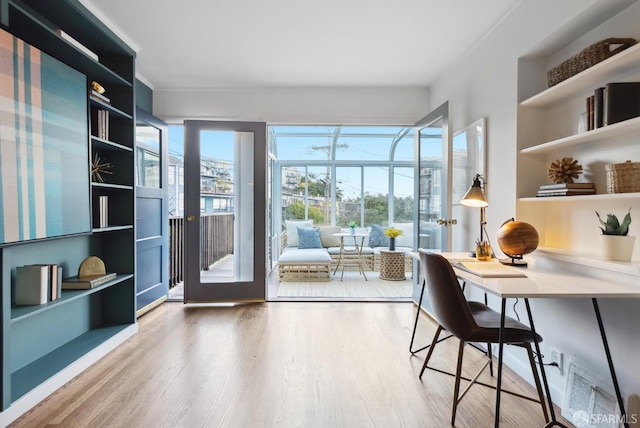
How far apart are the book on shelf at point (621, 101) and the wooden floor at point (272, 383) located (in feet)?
5.13

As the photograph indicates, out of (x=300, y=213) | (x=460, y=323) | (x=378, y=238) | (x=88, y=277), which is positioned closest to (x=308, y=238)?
(x=300, y=213)

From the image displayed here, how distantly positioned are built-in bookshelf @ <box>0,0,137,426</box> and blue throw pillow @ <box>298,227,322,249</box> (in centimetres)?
342

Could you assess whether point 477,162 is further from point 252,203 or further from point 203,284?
point 203,284

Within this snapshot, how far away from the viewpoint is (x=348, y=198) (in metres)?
6.97

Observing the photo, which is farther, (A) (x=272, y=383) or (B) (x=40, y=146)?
(A) (x=272, y=383)

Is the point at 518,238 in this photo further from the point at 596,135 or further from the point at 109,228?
the point at 109,228

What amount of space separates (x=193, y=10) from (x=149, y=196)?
1.93m

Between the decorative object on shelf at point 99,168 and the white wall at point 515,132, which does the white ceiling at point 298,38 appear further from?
the decorative object on shelf at point 99,168

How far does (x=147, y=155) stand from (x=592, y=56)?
372cm

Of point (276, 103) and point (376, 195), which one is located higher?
point (276, 103)

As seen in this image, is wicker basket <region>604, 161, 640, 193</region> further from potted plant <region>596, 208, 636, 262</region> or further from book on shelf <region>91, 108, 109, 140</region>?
book on shelf <region>91, 108, 109, 140</region>

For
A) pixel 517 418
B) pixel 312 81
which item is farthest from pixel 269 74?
pixel 517 418

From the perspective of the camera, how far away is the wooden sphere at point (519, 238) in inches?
78.6

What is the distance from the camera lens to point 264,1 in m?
2.36
